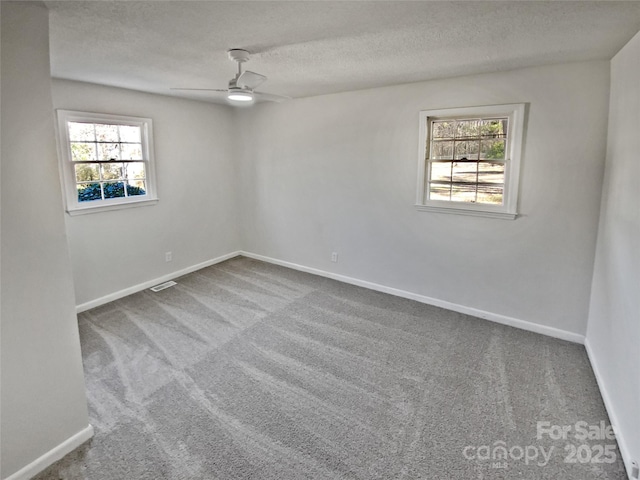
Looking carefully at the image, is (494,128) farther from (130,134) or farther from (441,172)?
(130,134)

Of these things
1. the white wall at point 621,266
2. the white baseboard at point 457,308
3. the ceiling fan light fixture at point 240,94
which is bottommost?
the white baseboard at point 457,308

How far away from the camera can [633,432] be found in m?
1.87

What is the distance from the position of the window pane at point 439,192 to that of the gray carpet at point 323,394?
1231mm

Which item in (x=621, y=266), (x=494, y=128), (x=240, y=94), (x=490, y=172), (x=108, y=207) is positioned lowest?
(x=621, y=266)

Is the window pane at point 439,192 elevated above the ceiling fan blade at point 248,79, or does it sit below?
below

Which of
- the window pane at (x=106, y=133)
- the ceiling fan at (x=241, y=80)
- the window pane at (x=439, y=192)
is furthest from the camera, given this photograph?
the window pane at (x=106, y=133)

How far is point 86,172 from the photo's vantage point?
379 cm

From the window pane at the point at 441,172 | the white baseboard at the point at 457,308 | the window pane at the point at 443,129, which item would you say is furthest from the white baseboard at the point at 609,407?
the window pane at the point at 443,129

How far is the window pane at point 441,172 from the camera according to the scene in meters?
3.67

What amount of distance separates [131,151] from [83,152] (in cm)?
55

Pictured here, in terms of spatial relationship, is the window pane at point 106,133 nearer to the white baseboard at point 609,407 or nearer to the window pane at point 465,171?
the window pane at point 465,171

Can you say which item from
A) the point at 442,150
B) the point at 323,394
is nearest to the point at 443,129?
the point at 442,150

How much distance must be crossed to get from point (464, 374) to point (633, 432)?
103cm

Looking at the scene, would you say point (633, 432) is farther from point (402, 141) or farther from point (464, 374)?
point (402, 141)
